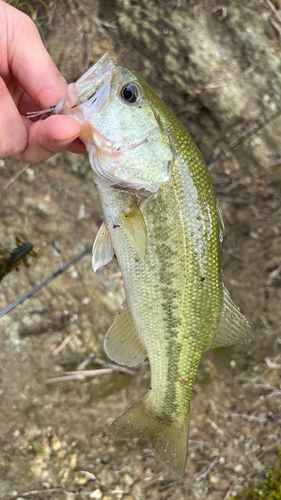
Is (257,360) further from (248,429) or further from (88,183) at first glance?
(88,183)

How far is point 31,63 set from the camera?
1.49 m

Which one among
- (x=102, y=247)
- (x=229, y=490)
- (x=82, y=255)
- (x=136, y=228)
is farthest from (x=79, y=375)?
(x=229, y=490)

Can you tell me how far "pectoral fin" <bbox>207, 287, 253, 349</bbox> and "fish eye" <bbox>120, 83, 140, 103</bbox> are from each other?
1141 millimetres

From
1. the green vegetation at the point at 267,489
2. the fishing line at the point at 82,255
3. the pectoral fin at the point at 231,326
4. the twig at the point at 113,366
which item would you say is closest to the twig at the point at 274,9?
the fishing line at the point at 82,255

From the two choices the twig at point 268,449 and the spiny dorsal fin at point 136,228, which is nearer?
the spiny dorsal fin at point 136,228

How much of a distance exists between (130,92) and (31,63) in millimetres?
554

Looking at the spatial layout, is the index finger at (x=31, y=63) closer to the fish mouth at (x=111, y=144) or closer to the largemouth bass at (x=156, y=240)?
the largemouth bass at (x=156, y=240)

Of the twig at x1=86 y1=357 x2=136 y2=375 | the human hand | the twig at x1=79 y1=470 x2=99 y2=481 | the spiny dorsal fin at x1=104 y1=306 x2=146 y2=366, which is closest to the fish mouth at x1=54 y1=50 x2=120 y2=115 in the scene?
the human hand

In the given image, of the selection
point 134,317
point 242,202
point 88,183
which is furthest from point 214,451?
point 88,183

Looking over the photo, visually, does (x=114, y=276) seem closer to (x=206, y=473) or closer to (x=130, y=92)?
(x=130, y=92)

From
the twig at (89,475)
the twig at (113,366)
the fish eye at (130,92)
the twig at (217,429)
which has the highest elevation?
the fish eye at (130,92)

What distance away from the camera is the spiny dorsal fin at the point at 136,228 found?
1.46m

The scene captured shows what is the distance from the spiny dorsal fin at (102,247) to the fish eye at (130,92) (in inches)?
25.3

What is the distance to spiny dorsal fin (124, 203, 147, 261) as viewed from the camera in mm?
1457
